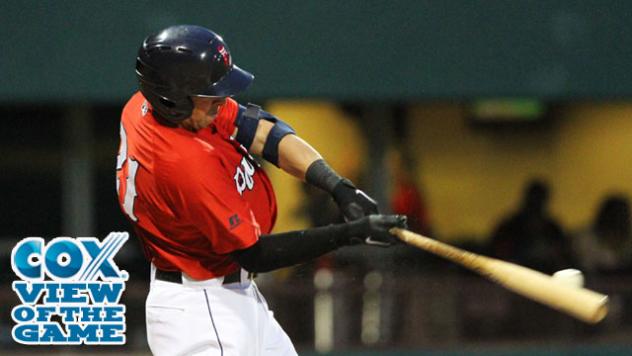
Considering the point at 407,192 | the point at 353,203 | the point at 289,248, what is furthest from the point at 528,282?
the point at 407,192

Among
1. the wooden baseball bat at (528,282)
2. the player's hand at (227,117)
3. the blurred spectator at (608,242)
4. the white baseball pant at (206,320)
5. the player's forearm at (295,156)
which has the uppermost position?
the player's hand at (227,117)

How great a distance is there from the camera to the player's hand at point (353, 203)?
4.32 metres

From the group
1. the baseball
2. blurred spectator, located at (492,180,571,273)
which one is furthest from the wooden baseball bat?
blurred spectator, located at (492,180,571,273)

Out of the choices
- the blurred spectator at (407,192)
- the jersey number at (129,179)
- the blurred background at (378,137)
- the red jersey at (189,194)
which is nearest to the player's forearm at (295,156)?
the red jersey at (189,194)

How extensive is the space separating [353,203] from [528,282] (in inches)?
24.1

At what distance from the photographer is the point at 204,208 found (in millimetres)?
4270

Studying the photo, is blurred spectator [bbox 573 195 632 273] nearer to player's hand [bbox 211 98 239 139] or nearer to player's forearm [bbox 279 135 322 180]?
player's forearm [bbox 279 135 322 180]

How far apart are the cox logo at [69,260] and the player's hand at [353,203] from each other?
1372mm

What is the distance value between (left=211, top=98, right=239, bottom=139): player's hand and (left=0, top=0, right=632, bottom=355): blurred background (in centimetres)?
360

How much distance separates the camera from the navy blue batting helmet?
4340 mm

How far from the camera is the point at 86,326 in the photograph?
5.41 meters

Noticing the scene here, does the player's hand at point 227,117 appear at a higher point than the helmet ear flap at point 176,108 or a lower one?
lower

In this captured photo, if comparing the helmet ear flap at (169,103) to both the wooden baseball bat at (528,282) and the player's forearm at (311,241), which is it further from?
the wooden baseball bat at (528,282)

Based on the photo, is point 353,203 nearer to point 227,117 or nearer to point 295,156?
point 295,156
